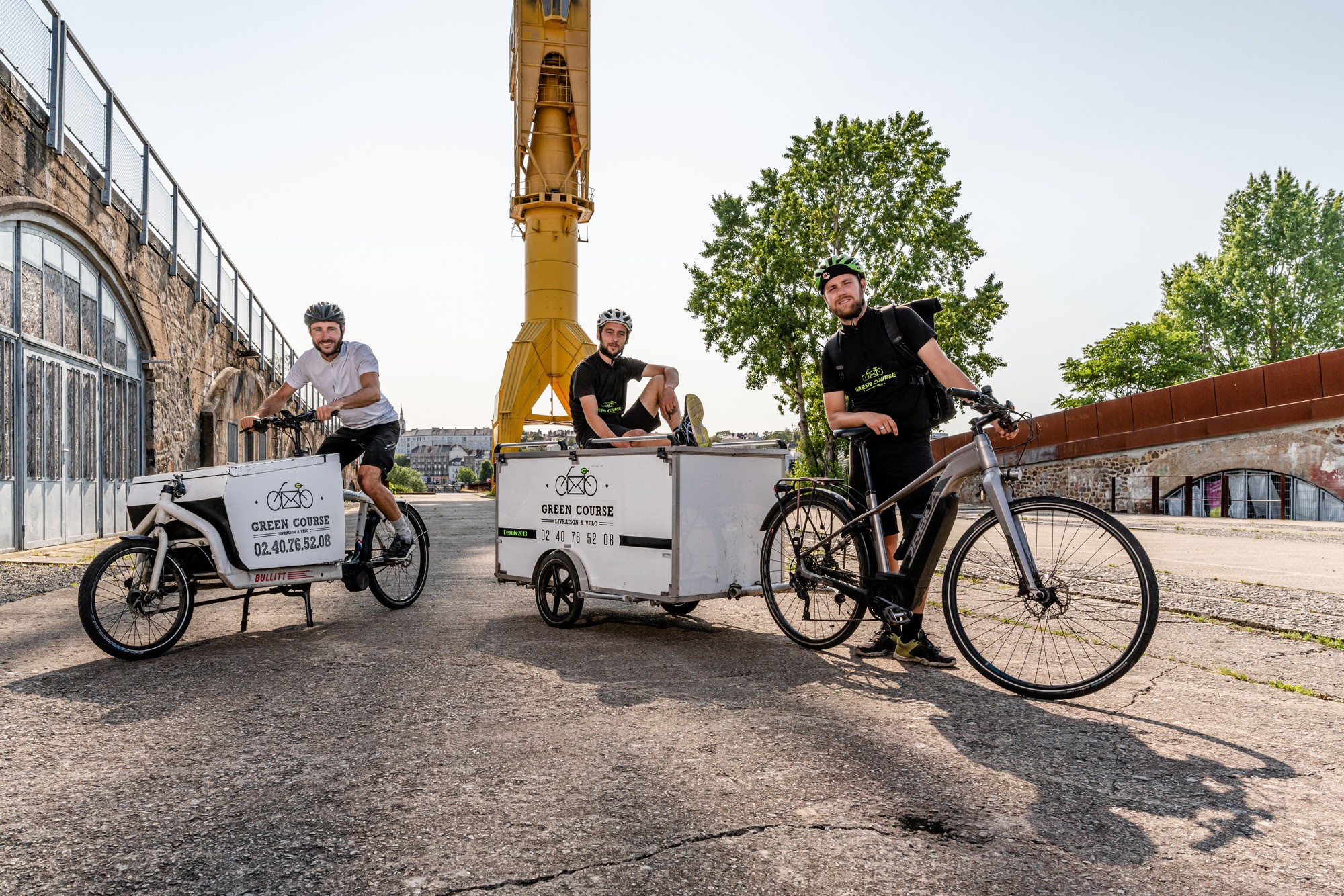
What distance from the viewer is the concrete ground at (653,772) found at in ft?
6.97

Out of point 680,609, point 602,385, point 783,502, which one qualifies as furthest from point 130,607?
point 783,502

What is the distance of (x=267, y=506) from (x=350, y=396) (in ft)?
3.32

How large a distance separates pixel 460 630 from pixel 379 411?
5.77 feet

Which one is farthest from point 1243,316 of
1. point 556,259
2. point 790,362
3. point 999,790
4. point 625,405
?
point 999,790

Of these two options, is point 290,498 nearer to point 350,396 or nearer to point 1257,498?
point 350,396

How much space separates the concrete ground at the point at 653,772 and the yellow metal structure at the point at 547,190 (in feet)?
75.1

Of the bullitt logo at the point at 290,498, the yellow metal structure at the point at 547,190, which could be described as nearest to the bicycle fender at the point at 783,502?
the bullitt logo at the point at 290,498

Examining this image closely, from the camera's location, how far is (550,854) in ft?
7.22

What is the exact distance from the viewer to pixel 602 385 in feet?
21.9

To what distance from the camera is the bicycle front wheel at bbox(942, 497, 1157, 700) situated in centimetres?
354

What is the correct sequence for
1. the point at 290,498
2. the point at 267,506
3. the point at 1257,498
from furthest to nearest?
1. the point at 1257,498
2. the point at 290,498
3. the point at 267,506

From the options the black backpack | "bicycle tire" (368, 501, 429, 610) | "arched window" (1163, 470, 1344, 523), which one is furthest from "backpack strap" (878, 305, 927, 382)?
"arched window" (1163, 470, 1344, 523)

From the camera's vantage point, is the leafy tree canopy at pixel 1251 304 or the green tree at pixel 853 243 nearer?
the green tree at pixel 853 243

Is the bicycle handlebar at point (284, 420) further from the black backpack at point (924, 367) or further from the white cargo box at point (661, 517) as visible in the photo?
the black backpack at point (924, 367)
